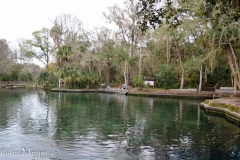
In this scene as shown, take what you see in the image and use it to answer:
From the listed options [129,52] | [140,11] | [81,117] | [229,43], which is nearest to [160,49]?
[129,52]

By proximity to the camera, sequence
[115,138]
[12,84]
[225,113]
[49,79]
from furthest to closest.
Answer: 1. [12,84]
2. [49,79]
3. [225,113]
4. [115,138]

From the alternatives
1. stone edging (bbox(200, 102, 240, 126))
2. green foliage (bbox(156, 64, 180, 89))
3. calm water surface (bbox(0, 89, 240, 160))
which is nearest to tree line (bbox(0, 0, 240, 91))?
green foliage (bbox(156, 64, 180, 89))

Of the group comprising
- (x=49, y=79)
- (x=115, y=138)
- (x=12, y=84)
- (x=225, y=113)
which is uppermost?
(x=49, y=79)

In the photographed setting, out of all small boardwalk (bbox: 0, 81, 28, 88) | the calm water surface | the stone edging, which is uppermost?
small boardwalk (bbox: 0, 81, 28, 88)

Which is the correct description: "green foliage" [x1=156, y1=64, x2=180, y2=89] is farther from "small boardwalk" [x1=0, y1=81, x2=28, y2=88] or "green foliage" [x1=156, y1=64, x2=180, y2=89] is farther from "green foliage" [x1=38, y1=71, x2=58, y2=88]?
"small boardwalk" [x1=0, y1=81, x2=28, y2=88]

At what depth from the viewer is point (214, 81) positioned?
3775 cm

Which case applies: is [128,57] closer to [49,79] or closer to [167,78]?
[167,78]

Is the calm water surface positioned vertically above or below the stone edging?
below

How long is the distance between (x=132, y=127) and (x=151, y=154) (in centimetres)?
430

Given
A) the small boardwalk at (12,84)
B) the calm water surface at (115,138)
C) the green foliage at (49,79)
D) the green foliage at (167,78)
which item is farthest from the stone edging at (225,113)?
the small boardwalk at (12,84)

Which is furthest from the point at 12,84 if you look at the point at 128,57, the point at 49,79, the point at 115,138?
the point at 115,138

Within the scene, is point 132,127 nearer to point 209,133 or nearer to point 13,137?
point 209,133

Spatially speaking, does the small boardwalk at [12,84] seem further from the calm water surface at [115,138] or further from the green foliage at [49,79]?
the calm water surface at [115,138]

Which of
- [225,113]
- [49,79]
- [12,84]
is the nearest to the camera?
[225,113]
